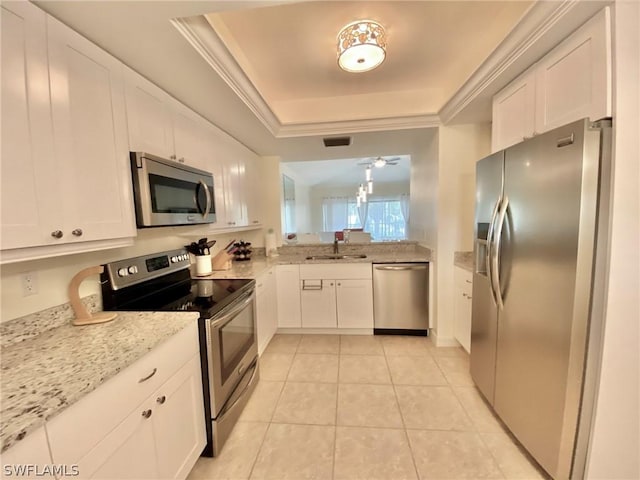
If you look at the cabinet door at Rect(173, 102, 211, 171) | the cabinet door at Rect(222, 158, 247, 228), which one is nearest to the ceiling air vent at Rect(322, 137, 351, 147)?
the cabinet door at Rect(222, 158, 247, 228)

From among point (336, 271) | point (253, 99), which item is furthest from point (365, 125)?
point (336, 271)

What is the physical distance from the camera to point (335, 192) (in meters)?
9.09

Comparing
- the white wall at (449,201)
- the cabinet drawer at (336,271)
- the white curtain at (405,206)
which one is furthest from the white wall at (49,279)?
the white curtain at (405,206)

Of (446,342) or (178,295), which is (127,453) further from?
(446,342)

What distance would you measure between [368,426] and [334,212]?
7.66m

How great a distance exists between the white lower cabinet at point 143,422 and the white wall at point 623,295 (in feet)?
6.20

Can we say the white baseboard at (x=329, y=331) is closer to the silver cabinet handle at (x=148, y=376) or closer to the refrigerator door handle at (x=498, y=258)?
the refrigerator door handle at (x=498, y=258)

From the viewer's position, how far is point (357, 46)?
1.57 m

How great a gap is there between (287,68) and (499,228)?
6.39 ft

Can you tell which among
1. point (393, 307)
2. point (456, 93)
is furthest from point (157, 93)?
point (393, 307)

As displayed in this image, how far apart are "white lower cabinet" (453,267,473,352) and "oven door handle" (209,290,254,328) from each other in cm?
187

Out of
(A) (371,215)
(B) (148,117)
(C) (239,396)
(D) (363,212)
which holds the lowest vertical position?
(C) (239,396)

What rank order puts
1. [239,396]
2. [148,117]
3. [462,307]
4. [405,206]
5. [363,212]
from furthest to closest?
[363,212]
[405,206]
[462,307]
[239,396]
[148,117]

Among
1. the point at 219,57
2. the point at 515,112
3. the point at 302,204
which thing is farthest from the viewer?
the point at 302,204
